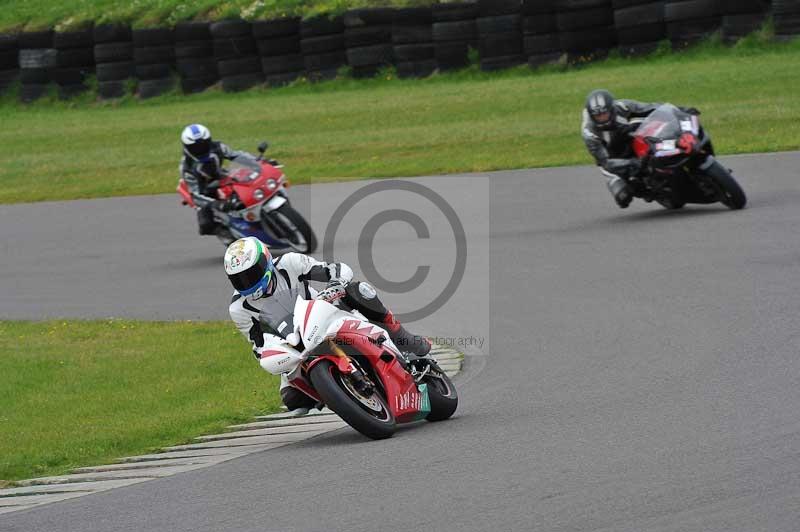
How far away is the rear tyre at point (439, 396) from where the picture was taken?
816cm

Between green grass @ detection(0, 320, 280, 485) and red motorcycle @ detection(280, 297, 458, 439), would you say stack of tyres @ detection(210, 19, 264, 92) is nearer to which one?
green grass @ detection(0, 320, 280, 485)

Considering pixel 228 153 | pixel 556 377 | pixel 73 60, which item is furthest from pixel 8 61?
pixel 556 377

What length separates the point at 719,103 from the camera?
23.6 m

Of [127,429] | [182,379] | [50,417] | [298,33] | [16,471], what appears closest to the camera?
[16,471]

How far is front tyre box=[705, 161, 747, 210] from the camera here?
569 inches

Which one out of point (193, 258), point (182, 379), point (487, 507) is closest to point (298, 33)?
point (193, 258)

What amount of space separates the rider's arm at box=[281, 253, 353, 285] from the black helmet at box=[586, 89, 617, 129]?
7.34 meters

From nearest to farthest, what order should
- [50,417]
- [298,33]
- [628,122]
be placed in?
[50,417]
[628,122]
[298,33]

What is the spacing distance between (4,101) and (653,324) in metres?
29.9

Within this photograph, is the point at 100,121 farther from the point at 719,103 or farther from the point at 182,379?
the point at 182,379

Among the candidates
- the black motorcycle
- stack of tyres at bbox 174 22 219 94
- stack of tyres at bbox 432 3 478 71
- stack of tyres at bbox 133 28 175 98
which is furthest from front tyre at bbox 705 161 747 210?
stack of tyres at bbox 133 28 175 98

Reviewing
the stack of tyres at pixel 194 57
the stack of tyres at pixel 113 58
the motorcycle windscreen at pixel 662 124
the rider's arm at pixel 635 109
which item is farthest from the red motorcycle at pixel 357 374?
the stack of tyres at pixel 113 58

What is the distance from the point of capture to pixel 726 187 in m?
14.5

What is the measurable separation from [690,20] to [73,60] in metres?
15.8
